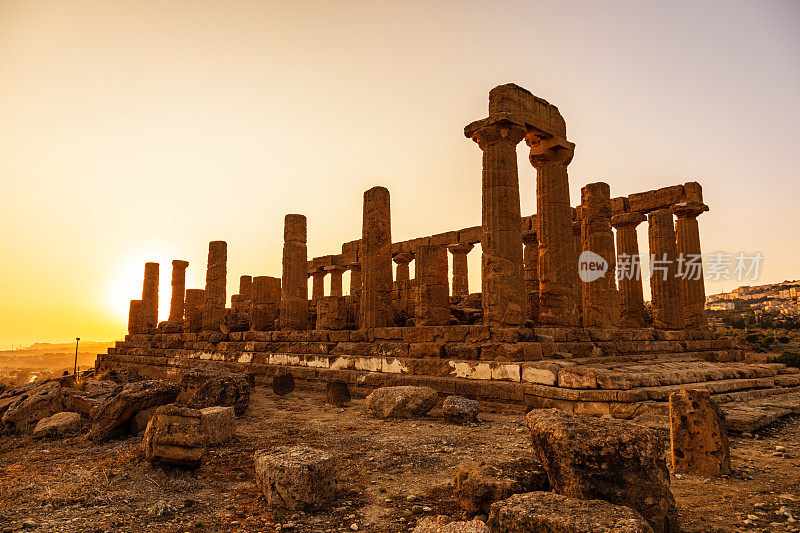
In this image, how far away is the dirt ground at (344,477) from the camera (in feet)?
12.4

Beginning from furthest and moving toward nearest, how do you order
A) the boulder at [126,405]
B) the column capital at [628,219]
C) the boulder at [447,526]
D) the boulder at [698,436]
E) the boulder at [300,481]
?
the column capital at [628,219], the boulder at [126,405], the boulder at [698,436], the boulder at [300,481], the boulder at [447,526]

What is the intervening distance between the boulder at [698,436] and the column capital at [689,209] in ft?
46.8

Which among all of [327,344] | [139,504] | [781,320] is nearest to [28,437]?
[139,504]

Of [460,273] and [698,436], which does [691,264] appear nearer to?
[460,273]

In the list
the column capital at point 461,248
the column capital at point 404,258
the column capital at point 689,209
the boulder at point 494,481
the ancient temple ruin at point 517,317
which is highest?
the column capital at point 689,209

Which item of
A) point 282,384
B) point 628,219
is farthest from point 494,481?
point 628,219

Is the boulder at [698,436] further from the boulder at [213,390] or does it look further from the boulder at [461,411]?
the boulder at [213,390]

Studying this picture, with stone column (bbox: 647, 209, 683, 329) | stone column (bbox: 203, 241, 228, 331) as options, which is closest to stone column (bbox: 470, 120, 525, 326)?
stone column (bbox: 647, 209, 683, 329)

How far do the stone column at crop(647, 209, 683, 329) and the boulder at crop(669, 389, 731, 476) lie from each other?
12543 millimetres

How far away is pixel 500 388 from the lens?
28.0 ft

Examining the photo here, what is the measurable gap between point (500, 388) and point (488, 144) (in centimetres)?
561

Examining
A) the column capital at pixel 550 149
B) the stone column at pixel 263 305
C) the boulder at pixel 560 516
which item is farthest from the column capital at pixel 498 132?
the stone column at pixel 263 305

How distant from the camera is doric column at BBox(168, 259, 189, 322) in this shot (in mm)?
26188

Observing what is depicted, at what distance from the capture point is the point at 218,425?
6516 mm
